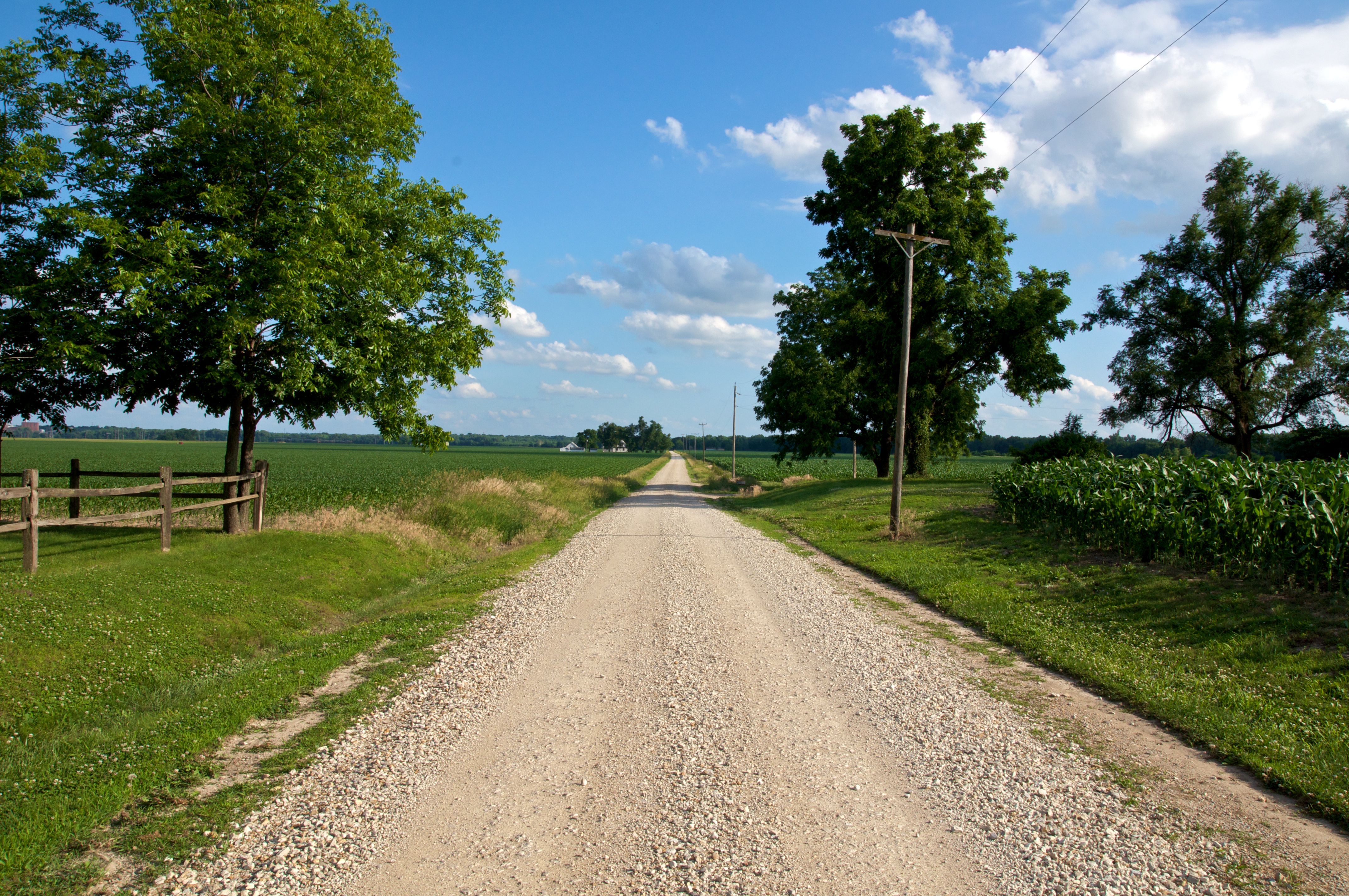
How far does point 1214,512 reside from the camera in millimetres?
11383

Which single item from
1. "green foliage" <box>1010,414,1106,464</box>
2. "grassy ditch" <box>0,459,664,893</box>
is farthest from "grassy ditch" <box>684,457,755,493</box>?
"grassy ditch" <box>0,459,664,893</box>

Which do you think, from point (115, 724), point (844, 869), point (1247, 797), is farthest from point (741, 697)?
point (115, 724)

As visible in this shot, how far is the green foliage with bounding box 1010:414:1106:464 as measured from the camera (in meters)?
26.6

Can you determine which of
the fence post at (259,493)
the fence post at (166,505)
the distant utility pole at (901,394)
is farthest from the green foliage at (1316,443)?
the fence post at (166,505)

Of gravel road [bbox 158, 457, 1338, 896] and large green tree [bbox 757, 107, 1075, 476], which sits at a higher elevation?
large green tree [bbox 757, 107, 1075, 476]

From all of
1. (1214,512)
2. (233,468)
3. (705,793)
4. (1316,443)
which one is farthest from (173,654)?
(1316,443)

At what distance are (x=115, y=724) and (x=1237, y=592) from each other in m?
13.0

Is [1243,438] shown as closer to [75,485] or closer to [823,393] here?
[823,393]

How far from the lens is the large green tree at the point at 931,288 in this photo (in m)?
31.3

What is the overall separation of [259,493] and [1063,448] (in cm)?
2653

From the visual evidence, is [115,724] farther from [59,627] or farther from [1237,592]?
[1237,592]

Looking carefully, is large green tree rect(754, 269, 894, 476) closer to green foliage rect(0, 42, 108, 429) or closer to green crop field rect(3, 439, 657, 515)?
green crop field rect(3, 439, 657, 515)

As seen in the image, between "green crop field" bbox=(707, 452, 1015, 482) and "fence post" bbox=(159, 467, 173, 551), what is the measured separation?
70.6ft

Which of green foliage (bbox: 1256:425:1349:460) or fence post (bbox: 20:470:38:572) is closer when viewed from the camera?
fence post (bbox: 20:470:38:572)
